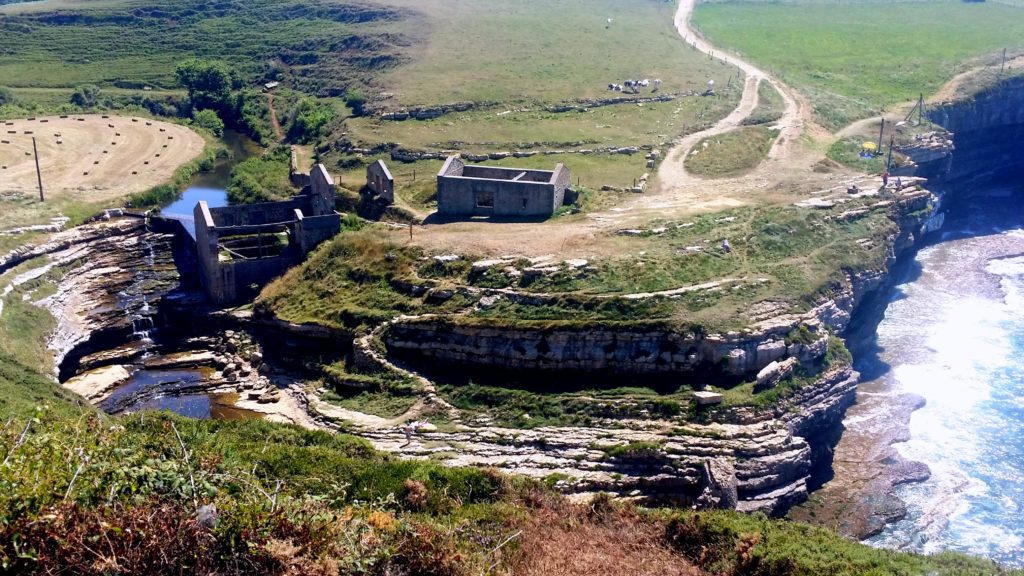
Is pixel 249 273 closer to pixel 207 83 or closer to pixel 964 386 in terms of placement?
pixel 964 386

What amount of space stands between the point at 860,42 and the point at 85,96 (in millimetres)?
81895

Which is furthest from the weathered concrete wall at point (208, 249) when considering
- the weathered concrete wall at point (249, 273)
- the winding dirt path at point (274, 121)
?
the winding dirt path at point (274, 121)

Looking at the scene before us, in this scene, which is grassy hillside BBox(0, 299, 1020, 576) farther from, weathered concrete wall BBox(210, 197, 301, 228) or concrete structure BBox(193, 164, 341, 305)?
weathered concrete wall BBox(210, 197, 301, 228)

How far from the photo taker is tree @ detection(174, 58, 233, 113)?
9544 centimetres

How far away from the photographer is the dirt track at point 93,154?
68500 mm

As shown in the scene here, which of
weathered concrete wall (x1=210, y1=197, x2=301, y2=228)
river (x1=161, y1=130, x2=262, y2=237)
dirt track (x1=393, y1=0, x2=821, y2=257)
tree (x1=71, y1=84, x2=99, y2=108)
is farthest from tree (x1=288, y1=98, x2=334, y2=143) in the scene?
dirt track (x1=393, y1=0, x2=821, y2=257)

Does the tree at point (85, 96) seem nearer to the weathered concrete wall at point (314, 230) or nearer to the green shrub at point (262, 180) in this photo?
the green shrub at point (262, 180)

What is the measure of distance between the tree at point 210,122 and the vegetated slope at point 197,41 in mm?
9478

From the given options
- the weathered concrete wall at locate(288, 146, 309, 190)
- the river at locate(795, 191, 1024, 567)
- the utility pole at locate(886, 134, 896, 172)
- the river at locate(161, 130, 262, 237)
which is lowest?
the river at locate(795, 191, 1024, 567)

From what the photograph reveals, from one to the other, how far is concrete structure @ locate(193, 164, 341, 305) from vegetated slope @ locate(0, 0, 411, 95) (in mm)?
36701

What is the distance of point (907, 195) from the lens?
2403 inches

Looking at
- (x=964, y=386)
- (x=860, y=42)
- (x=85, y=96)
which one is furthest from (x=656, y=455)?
(x=860, y=42)

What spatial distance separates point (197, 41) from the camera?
112m

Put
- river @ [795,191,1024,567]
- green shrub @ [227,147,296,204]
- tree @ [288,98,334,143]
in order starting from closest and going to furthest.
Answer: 1. river @ [795,191,1024,567]
2. green shrub @ [227,147,296,204]
3. tree @ [288,98,334,143]
